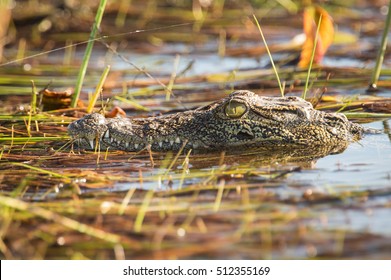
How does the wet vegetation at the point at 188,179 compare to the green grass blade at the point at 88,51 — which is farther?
the green grass blade at the point at 88,51

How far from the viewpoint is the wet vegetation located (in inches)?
212

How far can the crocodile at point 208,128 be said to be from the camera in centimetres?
761

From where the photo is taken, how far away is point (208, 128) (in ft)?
25.2

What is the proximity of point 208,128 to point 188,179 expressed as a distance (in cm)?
102

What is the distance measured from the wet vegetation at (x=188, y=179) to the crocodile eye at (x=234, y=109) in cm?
35

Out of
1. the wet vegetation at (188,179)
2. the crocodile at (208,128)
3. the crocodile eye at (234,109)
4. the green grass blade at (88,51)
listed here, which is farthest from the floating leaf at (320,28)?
the crocodile eye at (234,109)

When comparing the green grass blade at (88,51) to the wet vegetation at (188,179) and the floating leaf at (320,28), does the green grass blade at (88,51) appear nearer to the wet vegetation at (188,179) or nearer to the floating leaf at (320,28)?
the wet vegetation at (188,179)

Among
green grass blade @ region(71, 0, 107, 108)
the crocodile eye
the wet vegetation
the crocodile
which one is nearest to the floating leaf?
the wet vegetation

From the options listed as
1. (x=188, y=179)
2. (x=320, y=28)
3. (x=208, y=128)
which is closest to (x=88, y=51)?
(x=208, y=128)

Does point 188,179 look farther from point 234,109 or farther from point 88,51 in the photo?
point 88,51

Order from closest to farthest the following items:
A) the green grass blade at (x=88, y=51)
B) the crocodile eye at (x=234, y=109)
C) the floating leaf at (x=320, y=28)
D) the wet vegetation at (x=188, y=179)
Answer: the wet vegetation at (x=188, y=179)
the crocodile eye at (x=234, y=109)
the green grass blade at (x=88, y=51)
the floating leaf at (x=320, y=28)

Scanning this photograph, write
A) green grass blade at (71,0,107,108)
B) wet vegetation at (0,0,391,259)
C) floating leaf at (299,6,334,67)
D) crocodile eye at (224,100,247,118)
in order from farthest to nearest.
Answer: floating leaf at (299,6,334,67) < green grass blade at (71,0,107,108) < crocodile eye at (224,100,247,118) < wet vegetation at (0,0,391,259)

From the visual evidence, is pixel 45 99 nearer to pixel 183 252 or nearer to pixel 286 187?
pixel 286 187

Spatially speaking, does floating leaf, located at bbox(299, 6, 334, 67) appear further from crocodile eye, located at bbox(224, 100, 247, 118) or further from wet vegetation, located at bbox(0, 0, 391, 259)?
crocodile eye, located at bbox(224, 100, 247, 118)
